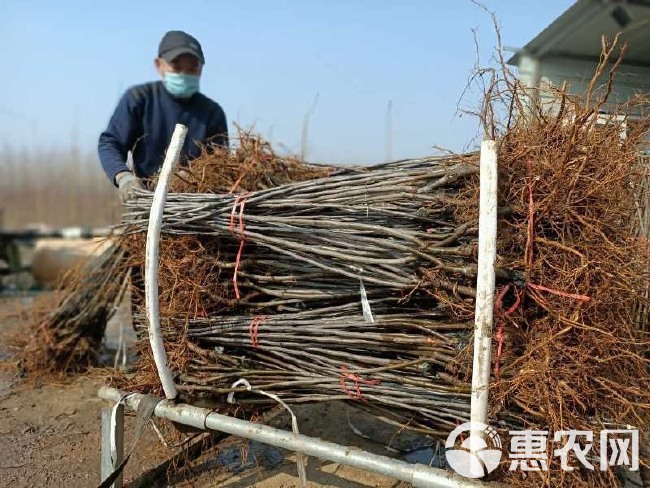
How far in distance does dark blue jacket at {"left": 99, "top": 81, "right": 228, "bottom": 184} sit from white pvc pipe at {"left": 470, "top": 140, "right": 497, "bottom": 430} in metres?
2.18

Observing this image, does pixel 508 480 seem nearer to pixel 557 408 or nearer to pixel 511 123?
pixel 557 408

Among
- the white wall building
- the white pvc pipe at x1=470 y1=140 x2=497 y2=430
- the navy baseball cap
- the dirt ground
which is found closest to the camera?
the white pvc pipe at x1=470 y1=140 x2=497 y2=430

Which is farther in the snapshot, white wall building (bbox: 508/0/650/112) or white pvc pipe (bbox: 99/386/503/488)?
white wall building (bbox: 508/0/650/112)

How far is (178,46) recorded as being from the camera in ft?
11.2

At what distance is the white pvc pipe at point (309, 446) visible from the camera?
1694 mm

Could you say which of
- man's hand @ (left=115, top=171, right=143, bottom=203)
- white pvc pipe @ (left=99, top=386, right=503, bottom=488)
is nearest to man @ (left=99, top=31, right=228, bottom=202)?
man's hand @ (left=115, top=171, right=143, bottom=203)

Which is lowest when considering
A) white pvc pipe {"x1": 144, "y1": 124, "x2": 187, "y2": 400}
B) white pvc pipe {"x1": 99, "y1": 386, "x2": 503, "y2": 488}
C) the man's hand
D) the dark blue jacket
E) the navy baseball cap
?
white pvc pipe {"x1": 99, "y1": 386, "x2": 503, "y2": 488}

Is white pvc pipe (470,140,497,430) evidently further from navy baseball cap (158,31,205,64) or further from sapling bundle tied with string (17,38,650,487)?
navy baseball cap (158,31,205,64)

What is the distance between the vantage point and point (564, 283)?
5.37ft

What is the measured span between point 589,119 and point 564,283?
1.69 feet

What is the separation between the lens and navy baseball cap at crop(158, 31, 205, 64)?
134 inches

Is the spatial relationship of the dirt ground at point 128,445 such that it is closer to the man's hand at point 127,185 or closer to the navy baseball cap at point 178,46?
the man's hand at point 127,185

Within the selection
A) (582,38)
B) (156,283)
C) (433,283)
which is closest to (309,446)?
(433,283)

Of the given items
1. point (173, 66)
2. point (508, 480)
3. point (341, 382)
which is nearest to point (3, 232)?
point (173, 66)
